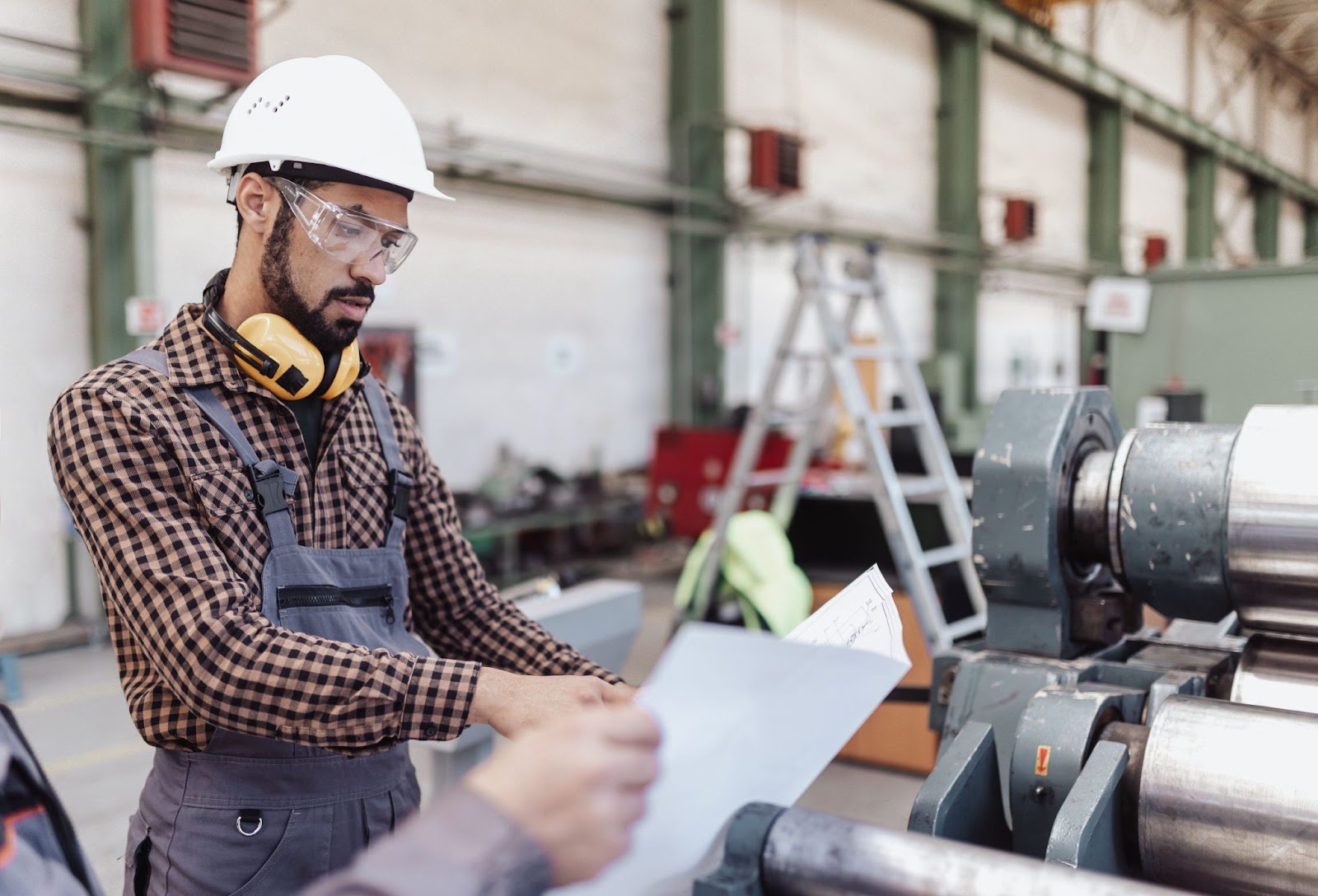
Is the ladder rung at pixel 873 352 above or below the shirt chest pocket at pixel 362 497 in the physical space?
above

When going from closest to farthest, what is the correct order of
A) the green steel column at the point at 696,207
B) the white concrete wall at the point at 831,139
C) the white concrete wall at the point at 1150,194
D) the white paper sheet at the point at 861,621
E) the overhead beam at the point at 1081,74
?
the white paper sheet at the point at 861,621, the green steel column at the point at 696,207, the white concrete wall at the point at 831,139, the overhead beam at the point at 1081,74, the white concrete wall at the point at 1150,194

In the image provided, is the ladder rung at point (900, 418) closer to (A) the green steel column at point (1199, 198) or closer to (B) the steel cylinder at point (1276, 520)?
(B) the steel cylinder at point (1276, 520)

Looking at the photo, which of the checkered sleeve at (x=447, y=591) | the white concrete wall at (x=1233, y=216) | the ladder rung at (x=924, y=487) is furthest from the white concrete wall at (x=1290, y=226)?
the checkered sleeve at (x=447, y=591)

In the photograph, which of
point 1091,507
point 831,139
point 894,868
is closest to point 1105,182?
point 831,139

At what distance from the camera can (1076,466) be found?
3.95 feet

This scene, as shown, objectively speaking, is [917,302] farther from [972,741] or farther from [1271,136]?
[1271,136]

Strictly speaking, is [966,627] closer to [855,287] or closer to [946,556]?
[946,556]

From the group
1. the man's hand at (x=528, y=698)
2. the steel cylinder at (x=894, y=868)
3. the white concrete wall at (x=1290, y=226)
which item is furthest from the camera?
the white concrete wall at (x=1290, y=226)

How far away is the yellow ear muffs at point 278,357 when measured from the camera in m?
1.17

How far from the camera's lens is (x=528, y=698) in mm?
962

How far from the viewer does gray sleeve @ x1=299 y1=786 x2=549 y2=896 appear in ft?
1.73

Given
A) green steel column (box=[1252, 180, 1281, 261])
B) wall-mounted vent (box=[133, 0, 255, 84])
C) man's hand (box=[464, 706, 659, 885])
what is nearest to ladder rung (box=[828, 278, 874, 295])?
wall-mounted vent (box=[133, 0, 255, 84])

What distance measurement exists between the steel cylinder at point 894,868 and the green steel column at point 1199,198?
54.2ft

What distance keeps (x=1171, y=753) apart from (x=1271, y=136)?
19.6 metres
